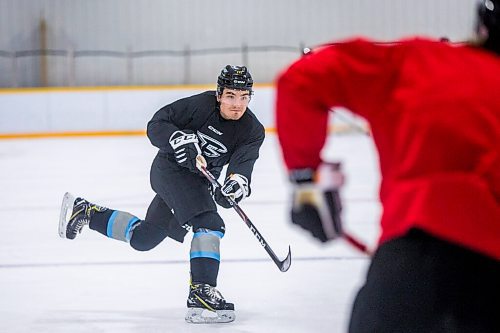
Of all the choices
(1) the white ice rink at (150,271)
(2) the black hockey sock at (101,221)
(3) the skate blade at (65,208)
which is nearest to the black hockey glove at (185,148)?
(1) the white ice rink at (150,271)

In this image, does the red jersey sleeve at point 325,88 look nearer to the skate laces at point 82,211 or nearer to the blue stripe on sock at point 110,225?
the blue stripe on sock at point 110,225

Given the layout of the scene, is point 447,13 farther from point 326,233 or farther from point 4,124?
point 326,233

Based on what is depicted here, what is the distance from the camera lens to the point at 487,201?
1335 millimetres

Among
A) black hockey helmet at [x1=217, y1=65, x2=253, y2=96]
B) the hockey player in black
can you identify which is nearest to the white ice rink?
the hockey player in black

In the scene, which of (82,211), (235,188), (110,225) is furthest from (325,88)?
(82,211)

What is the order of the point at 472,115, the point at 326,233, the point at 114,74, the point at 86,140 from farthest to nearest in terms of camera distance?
the point at 114,74 → the point at 86,140 → the point at 326,233 → the point at 472,115

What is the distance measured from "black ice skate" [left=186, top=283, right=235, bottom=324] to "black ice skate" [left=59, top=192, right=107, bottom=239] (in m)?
0.78

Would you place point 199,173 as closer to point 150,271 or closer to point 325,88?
point 150,271

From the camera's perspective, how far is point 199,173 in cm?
307

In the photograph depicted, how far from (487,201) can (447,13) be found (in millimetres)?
9674

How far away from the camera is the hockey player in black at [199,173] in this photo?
2.91m

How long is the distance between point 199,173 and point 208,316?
470 mm

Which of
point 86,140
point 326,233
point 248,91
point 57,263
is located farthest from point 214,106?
point 86,140

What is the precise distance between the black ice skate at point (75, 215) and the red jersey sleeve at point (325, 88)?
2.22m
